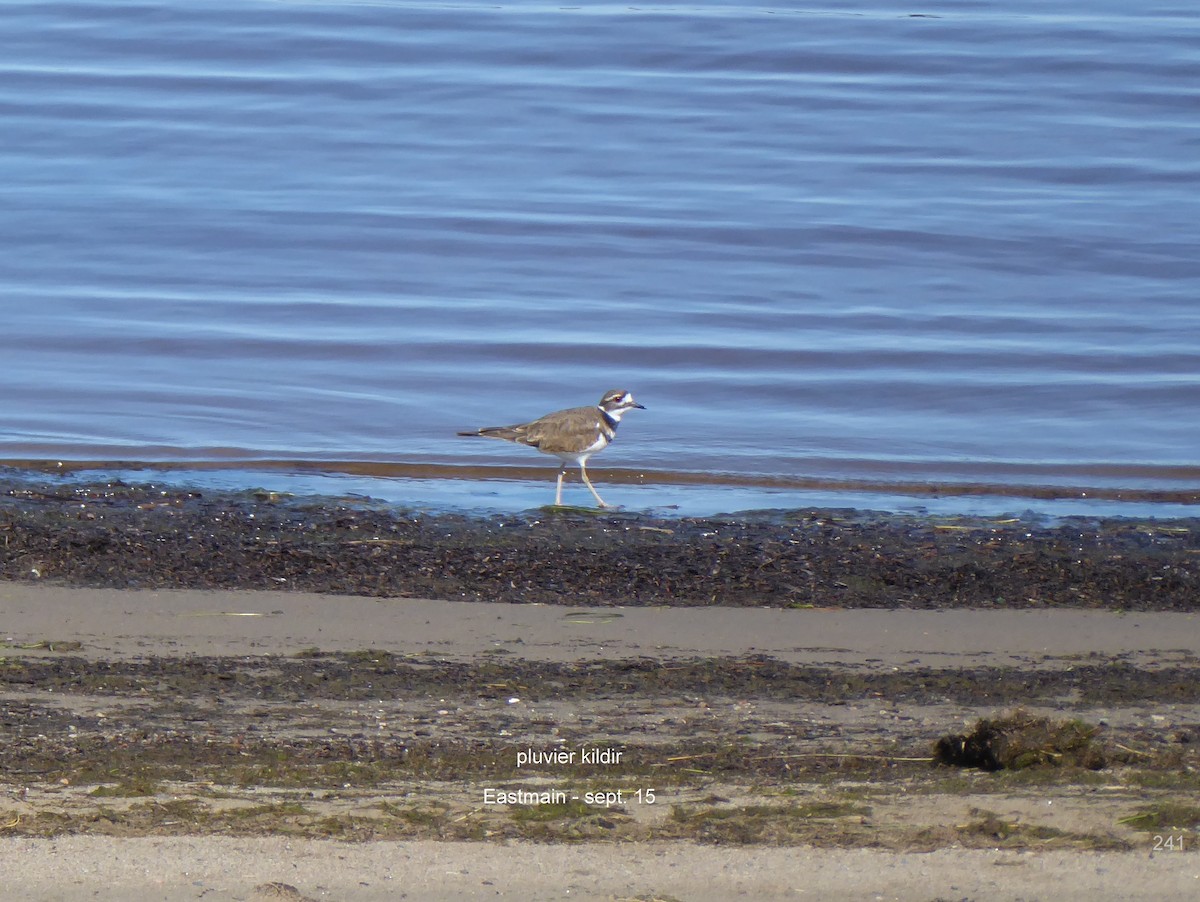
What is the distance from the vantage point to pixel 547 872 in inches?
176

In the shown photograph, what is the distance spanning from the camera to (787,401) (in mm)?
13742

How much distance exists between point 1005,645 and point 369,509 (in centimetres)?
396

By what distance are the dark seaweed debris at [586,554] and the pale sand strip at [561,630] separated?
0.23 meters

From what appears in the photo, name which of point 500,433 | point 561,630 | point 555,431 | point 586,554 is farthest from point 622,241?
point 561,630

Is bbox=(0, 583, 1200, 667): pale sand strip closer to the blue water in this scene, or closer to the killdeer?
the killdeer

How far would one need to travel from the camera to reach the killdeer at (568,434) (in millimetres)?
10695

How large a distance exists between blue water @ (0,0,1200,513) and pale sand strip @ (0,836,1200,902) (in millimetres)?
6221

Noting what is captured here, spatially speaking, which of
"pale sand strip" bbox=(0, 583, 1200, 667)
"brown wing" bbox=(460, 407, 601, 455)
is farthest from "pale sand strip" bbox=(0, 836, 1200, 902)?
A: "brown wing" bbox=(460, 407, 601, 455)

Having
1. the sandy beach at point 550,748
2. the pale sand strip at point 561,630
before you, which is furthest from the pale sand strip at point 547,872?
the pale sand strip at point 561,630

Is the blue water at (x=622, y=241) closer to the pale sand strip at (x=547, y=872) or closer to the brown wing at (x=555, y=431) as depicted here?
the brown wing at (x=555, y=431)

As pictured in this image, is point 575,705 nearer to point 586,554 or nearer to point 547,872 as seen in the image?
point 547,872

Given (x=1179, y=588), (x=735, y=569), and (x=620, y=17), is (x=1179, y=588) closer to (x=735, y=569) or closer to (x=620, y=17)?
(x=735, y=569)

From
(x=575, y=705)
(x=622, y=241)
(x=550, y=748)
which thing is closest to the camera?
(x=550, y=748)

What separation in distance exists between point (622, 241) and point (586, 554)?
37.5 ft
